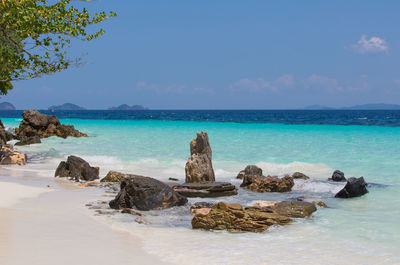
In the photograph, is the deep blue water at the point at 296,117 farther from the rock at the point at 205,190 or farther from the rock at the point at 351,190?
the rock at the point at 205,190

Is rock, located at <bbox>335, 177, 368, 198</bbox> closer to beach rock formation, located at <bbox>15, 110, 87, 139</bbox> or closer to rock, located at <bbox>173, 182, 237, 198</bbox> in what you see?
rock, located at <bbox>173, 182, 237, 198</bbox>

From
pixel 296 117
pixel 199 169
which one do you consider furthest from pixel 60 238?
pixel 296 117

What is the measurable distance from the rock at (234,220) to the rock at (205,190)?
3.28 meters

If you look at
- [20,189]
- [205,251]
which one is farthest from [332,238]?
[20,189]

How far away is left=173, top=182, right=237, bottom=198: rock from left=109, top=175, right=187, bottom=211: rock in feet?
4.97

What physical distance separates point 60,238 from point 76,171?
24.7 ft

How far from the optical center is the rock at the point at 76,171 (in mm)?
14141

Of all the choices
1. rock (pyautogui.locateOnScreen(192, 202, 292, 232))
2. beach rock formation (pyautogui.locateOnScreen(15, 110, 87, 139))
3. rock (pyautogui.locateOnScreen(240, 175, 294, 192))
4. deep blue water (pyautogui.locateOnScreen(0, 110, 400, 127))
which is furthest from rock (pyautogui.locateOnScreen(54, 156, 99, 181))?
deep blue water (pyautogui.locateOnScreen(0, 110, 400, 127))

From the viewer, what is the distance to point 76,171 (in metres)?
14.2

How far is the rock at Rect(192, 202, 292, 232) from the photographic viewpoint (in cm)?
805

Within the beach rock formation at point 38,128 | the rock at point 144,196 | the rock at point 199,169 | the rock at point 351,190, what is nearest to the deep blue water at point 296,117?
the beach rock formation at point 38,128

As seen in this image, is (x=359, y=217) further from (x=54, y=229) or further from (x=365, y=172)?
(x=365, y=172)

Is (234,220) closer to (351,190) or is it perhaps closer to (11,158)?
(351,190)

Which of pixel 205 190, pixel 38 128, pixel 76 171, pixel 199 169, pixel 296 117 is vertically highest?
pixel 296 117
